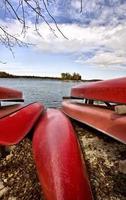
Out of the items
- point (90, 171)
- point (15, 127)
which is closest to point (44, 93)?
point (15, 127)

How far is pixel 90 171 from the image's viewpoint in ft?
8.80

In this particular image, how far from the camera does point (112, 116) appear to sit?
3.50 metres

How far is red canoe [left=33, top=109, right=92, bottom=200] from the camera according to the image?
1949 millimetres

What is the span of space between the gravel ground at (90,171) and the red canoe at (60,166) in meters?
0.22

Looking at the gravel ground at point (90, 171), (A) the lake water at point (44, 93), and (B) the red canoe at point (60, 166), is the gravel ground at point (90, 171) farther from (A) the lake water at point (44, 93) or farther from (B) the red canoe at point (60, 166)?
(A) the lake water at point (44, 93)

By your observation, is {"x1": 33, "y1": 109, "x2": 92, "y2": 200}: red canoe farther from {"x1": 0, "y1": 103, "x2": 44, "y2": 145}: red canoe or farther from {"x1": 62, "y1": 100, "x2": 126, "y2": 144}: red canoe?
{"x1": 62, "y1": 100, "x2": 126, "y2": 144}: red canoe

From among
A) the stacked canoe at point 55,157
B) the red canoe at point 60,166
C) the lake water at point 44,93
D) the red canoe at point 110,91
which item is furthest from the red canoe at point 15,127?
the lake water at point 44,93

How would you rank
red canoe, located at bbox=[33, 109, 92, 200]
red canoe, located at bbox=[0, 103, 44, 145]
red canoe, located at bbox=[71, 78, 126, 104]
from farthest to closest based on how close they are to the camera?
1. red canoe, located at bbox=[71, 78, 126, 104]
2. red canoe, located at bbox=[0, 103, 44, 145]
3. red canoe, located at bbox=[33, 109, 92, 200]

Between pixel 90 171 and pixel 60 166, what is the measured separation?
57 centimetres

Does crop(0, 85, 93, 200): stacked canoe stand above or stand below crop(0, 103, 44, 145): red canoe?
below

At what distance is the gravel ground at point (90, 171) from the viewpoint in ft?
7.77

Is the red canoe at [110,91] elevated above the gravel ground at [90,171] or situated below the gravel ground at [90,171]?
above

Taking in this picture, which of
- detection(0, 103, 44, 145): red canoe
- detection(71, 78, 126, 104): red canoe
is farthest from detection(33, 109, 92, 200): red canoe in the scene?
detection(71, 78, 126, 104): red canoe

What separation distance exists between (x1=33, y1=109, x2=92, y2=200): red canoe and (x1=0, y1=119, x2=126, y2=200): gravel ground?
0.22m
